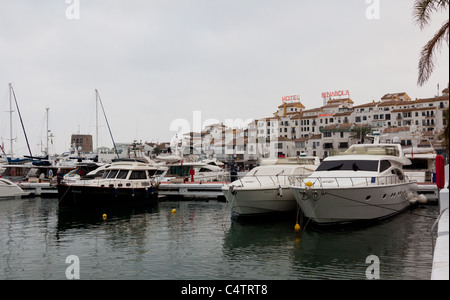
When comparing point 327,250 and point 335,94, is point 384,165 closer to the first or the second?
point 327,250

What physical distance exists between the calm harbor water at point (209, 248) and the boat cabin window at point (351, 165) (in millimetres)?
2870

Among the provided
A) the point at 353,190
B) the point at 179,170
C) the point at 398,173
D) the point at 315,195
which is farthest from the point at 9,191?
the point at 398,173

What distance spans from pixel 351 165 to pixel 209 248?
8.86 meters

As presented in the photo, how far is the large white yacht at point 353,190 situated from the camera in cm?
1616

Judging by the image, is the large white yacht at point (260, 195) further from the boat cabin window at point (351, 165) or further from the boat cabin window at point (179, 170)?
the boat cabin window at point (179, 170)

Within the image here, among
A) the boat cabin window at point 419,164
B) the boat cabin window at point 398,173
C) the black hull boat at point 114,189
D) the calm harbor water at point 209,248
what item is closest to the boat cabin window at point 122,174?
the black hull boat at point 114,189

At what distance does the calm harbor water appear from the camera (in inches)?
448

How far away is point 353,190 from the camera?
1608cm

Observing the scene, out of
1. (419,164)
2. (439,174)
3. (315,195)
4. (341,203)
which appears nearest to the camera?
(439,174)

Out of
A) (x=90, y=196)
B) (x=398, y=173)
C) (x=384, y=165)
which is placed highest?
(x=384, y=165)

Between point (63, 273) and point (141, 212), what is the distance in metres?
13.4

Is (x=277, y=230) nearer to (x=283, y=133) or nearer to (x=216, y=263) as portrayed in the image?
(x=216, y=263)

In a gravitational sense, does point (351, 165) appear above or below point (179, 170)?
above

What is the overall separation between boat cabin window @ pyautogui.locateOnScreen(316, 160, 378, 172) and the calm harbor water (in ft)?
9.42
